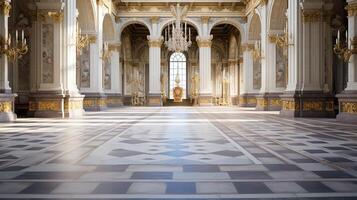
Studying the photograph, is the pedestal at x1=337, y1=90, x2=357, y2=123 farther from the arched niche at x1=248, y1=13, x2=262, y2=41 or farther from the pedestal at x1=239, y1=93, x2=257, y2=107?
the arched niche at x1=248, y1=13, x2=262, y2=41

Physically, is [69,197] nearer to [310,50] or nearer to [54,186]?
[54,186]

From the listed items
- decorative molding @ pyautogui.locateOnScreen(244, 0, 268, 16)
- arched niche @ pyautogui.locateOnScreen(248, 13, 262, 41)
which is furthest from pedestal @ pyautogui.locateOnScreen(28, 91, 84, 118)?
arched niche @ pyautogui.locateOnScreen(248, 13, 262, 41)

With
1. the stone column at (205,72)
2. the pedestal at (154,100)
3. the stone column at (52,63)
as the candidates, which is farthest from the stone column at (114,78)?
the stone column at (52,63)

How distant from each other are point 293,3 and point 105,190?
18.8 metres

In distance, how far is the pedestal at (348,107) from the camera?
57.1ft

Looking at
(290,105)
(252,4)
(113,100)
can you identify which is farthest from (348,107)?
(113,100)

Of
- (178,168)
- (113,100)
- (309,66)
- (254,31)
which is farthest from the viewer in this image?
(254,31)

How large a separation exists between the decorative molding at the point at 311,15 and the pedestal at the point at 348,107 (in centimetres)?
477

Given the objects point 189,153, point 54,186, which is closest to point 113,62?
point 189,153

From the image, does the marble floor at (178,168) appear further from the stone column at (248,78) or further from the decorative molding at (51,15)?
the stone column at (248,78)

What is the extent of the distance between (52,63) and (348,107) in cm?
1318

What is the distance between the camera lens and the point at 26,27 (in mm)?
24281

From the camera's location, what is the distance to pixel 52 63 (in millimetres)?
21516

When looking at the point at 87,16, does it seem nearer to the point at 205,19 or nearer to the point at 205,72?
the point at 205,19
